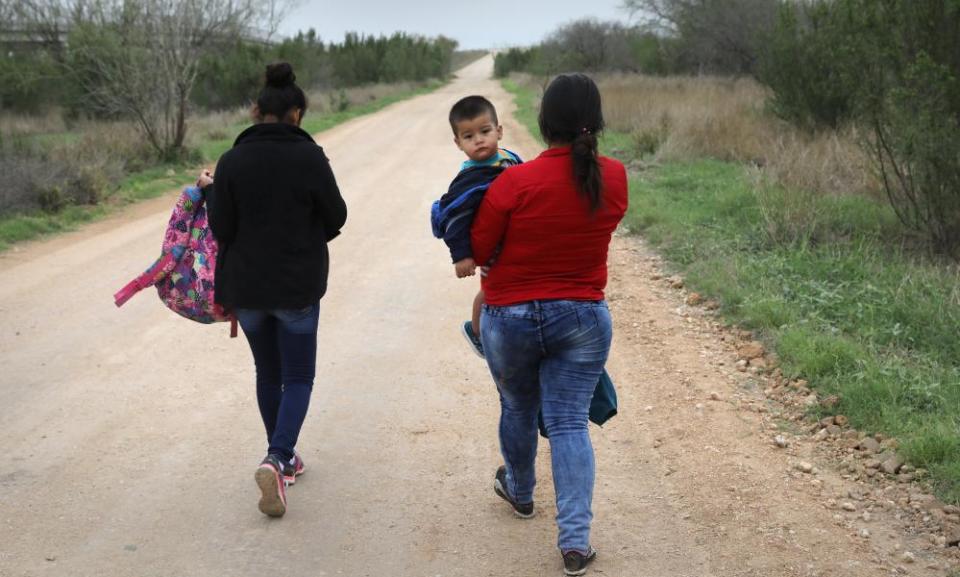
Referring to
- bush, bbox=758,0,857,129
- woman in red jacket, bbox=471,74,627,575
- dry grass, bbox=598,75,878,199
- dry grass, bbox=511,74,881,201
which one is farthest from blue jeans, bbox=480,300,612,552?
bush, bbox=758,0,857,129

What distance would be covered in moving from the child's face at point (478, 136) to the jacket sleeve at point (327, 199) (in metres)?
0.66

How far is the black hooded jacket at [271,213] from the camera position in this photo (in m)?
3.63

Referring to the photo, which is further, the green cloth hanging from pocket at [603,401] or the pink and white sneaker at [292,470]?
the pink and white sneaker at [292,470]

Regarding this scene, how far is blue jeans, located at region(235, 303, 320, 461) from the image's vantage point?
3836 millimetres

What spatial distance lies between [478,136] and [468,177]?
151 millimetres

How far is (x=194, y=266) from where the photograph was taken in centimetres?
398

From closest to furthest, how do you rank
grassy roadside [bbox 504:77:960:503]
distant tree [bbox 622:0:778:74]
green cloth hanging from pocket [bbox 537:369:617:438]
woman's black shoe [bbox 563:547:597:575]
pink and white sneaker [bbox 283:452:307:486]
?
1. woman's black shoe [bbox 563:547:597:575]
2. green cloth hanging from pocket [bbox 537:369:617:438]
3. pink and white sneaker [bbox 283:452:307:486]
4. grassy roadside [bbox 504:77:960:503]
5. distant tree [bbox 622:0:778:74]

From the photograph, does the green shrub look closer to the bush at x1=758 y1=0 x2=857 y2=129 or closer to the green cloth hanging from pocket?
the green cloth hanging from pocket

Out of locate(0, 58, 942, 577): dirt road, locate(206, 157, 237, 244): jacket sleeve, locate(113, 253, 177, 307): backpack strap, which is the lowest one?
locate(0, 58, 942, 577): dirt road

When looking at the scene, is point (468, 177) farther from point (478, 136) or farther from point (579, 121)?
point (579, 121)

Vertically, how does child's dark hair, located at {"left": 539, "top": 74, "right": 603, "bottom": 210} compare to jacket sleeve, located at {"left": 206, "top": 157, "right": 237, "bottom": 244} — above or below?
above

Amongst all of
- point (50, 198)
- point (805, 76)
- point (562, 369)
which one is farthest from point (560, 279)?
point (805, 76)

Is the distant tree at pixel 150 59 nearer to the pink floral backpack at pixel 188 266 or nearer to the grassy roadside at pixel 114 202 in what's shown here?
the grassy roadside at pixel 114 202

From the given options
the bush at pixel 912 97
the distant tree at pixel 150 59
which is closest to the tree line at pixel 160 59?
the distant tree at pixel 150 59
